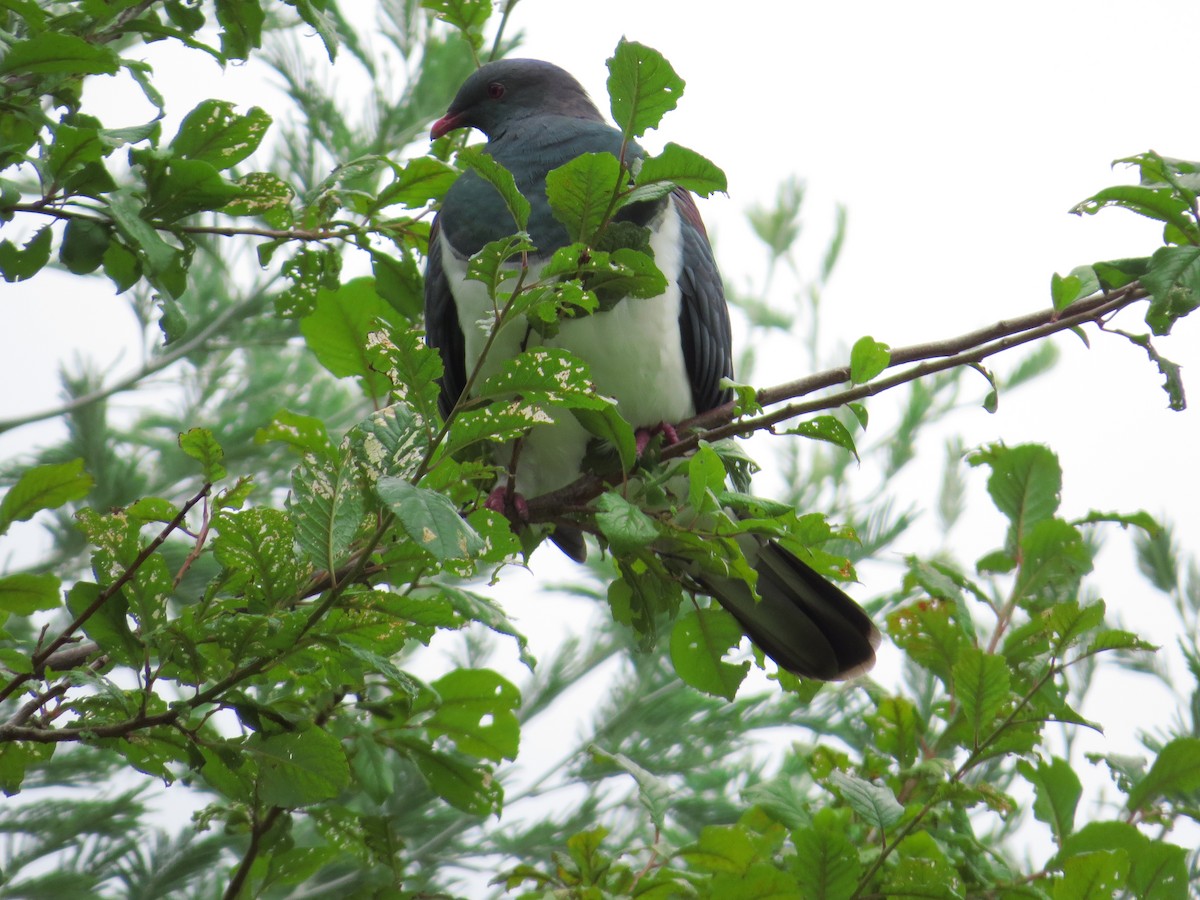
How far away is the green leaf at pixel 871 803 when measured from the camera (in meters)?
1.51

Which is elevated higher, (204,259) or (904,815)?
(204,259)

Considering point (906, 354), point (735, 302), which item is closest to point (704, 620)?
point (906, 354)

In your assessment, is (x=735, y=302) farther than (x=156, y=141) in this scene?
Yes

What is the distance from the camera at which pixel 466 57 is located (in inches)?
131

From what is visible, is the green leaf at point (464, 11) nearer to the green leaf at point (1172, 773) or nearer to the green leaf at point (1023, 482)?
the green leaf at point (1023, 482)

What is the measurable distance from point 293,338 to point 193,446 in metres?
2.24

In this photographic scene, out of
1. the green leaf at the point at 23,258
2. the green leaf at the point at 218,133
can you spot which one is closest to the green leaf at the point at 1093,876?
A: the green leaf at the point at 218,133

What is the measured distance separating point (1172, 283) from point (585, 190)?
57 cm

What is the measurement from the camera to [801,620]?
2.20 m

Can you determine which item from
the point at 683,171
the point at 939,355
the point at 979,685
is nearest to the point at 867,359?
the point at 939,355

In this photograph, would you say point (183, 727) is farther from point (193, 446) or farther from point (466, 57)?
point (466, 57)

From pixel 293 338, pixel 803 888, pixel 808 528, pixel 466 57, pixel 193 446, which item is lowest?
pixel 803 888

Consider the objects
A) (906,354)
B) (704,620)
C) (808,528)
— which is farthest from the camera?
(704,620)

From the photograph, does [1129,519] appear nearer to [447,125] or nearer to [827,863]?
[827,863]
